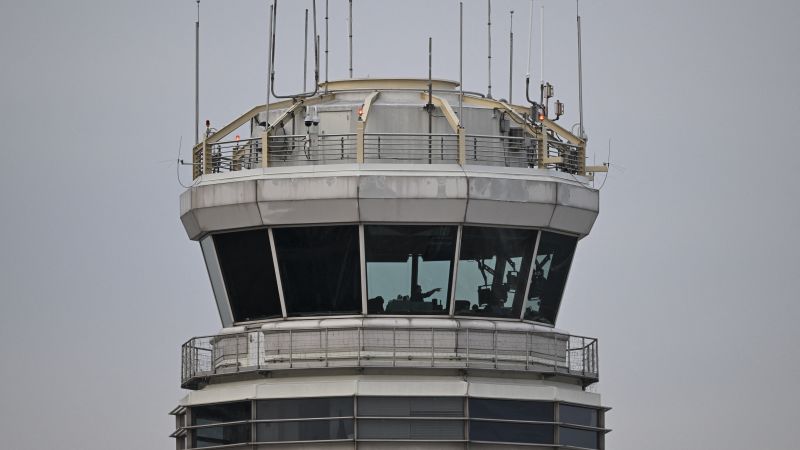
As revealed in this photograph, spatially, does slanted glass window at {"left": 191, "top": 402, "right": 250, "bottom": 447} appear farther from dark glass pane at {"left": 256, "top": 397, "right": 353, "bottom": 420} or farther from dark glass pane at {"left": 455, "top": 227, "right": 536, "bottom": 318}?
dark glass pane at {"left": 455, "top": 227, "right": 536, "bottom": 318}

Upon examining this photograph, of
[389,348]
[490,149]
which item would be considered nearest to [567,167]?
[490,149]

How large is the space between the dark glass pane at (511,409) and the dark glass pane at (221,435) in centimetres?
665

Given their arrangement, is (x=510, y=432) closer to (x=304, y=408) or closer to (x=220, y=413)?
(x=304, y=408)

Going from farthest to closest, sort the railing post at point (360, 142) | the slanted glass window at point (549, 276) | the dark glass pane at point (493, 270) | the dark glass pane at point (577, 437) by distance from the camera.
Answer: the slanted glass window at point (549, 276) < the dark glass pane at point (577, 437) < the dark glass pane at point (493, 270) < the railing post at point (360, 142)

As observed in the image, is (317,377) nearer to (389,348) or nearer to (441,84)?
(389,348)

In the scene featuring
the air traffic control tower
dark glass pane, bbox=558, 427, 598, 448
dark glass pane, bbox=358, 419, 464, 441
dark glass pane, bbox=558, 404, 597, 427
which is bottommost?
dark glass pane, bbox=558, 427, 598, 448

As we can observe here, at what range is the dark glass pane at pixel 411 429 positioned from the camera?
7825 cm

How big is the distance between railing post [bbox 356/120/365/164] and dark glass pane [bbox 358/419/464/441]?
24.8ft

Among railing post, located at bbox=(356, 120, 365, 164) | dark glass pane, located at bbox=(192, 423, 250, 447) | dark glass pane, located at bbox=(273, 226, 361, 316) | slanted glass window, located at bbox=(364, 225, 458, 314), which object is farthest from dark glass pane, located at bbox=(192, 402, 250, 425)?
railing post, located at bbox=(356, 120, 365, 164)

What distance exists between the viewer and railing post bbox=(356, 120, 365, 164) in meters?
79.2

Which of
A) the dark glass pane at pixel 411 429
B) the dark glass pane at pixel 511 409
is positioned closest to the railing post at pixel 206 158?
the dark glass pane at pixel 411 429

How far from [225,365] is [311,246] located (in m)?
4.47

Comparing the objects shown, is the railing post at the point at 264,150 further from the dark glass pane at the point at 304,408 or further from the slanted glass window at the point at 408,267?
the dark glass pane at the point at 304,408

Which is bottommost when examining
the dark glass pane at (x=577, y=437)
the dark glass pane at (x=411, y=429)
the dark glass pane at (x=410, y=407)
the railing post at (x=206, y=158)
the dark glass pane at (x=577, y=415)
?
the dark glass pane at (x=577, y=437)
